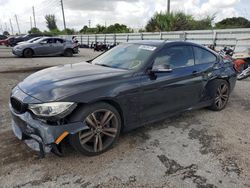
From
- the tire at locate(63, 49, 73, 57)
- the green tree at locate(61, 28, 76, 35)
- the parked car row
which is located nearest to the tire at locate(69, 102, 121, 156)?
the tire at locate(63, 49, 73, 57)

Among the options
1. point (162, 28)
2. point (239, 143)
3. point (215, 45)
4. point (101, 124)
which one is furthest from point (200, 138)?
point (162, 28)

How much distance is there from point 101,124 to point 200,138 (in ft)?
5.44

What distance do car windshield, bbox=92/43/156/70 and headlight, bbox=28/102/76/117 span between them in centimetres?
126

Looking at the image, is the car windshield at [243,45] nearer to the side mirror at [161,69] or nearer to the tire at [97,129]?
the side mirror at [161,69]

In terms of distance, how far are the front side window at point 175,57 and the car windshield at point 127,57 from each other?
0.61 feet

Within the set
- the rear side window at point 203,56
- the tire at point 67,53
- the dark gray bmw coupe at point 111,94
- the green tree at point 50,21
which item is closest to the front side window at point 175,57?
the dark gray bmw coupe at point 111,94

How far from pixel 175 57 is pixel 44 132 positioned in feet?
8.21

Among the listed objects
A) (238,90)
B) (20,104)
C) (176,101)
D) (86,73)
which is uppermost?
(86,73)

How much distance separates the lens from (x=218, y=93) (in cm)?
498

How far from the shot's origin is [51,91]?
116 inches

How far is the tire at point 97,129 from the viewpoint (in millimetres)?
2967

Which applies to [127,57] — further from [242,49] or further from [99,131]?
[242,49]

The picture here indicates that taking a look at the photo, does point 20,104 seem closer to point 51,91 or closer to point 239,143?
point 51,91

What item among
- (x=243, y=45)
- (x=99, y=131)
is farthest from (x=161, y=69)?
(x=243, y=45)
